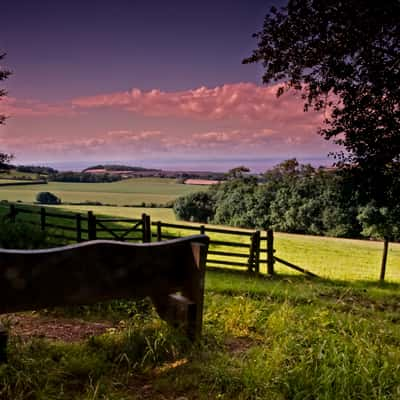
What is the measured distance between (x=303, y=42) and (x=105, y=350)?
8588 millimetres

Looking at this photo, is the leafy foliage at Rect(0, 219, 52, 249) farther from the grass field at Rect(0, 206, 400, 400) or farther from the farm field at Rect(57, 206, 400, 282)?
the farm field at Rect(57, 206, 400, 282)

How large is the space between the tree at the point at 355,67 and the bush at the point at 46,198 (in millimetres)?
33399

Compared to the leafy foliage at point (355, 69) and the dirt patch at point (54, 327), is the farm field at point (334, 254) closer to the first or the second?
the leafy foliage at point (355, 69)

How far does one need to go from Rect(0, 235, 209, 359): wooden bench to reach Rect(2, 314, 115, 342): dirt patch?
3.08ft

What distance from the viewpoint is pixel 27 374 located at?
8.72ft

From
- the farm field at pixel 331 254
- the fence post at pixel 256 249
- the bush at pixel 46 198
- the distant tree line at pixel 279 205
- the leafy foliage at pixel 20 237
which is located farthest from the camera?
the bush at pixel 46 198

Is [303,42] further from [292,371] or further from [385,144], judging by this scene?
[292,371]

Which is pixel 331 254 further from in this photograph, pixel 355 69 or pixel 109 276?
pixel 109 276

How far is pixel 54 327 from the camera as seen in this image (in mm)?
4160

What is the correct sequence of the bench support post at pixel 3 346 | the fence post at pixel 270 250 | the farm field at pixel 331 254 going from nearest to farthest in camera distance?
the bench support post at pixel 3 346 → the fence post at pixel 270 250 → the farm field at pixel 331 254

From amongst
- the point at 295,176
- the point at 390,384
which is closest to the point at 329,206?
the point at 295,176

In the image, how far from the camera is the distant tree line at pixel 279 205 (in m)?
30.1

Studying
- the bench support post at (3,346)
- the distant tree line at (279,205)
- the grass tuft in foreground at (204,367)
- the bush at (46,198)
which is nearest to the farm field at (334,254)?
the distant tree line at (279,205)

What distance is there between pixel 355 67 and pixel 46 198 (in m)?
35.9
